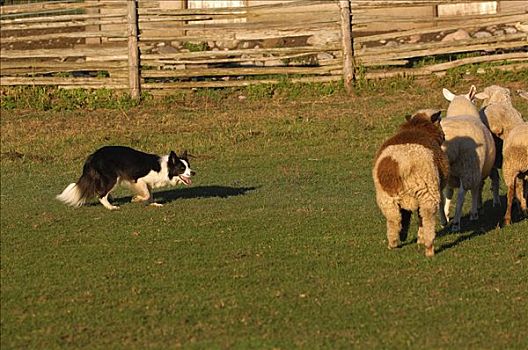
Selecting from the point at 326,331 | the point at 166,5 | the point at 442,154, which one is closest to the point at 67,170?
the point at 442,154

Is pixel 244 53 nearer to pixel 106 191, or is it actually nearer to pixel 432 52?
pixel 432 52

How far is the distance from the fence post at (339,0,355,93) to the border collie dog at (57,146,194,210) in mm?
8937

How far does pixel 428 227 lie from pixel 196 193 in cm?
516

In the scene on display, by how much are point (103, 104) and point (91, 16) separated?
89.2 inches

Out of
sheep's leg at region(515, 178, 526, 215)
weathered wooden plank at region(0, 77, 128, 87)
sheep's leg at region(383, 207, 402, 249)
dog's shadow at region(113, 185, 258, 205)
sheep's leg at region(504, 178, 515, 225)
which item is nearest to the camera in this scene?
sheep's leg at region(383, 207, 402, 249)

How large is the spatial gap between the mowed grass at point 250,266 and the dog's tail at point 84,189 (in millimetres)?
154

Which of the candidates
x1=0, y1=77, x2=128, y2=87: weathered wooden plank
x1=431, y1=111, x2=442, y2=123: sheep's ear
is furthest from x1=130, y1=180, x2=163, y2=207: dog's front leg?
x1=0, y1=77, x2=128, y2=87: weathered wooden plank

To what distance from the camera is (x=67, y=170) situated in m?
16.9

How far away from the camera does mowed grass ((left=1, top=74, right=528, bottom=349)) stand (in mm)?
7902

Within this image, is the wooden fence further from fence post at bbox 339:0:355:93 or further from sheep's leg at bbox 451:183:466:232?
sheep's leg at bbox 451:183:466:232

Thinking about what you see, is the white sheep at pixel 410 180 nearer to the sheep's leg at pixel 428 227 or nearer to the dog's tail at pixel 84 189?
the sheep's leg at pixel 428 227

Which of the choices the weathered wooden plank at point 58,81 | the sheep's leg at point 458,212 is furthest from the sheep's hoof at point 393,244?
the weathered wooden plank at point 58,81

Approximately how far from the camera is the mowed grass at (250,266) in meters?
7.90

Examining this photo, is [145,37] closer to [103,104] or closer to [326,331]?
[103,104]
